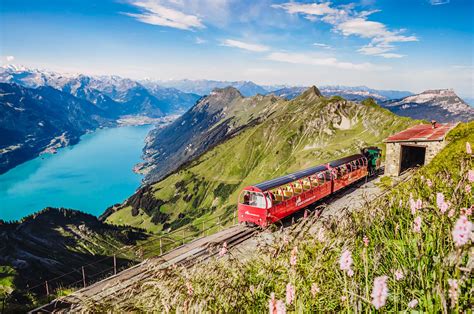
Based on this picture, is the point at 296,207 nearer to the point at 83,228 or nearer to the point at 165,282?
the point at 165,282

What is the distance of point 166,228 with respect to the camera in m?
192

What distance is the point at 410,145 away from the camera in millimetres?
35594

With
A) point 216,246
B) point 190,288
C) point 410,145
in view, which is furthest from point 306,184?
point 190,288

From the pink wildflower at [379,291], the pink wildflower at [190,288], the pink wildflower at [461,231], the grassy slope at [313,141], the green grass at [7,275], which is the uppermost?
the pink wildflower at [461,231]

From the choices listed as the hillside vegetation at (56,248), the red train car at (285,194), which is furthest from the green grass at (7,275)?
the red train car at (285,194)

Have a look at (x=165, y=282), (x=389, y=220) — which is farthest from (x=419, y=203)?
(x=165, y=282)

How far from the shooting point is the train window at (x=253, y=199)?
25.5m

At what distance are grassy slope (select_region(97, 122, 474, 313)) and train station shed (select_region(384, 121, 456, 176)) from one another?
30.1m

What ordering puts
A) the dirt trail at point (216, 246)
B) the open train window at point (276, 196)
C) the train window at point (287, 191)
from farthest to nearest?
1. the train window at point (287, 191)
2. the open train window at point (276, 196)
3. the dirt trail at point (216, 246)

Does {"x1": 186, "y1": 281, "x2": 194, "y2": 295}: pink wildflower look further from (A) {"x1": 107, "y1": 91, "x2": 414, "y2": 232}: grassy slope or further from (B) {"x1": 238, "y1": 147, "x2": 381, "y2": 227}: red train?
(A) {"x1": 107, "y1": 91, "x2": 414, "y2": 232}: grassy slope

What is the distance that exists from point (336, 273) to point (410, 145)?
36.0 m

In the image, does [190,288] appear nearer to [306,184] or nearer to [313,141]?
[306,184]

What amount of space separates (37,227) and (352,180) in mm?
128616

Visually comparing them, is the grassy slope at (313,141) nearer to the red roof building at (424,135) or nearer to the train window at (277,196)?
the red roof building at (424,135)
